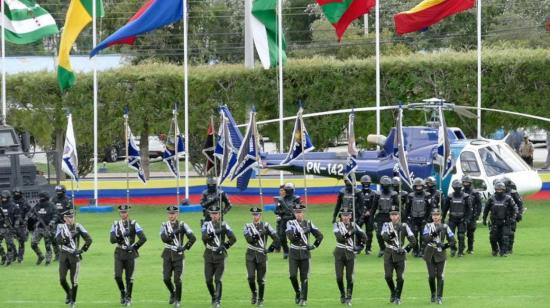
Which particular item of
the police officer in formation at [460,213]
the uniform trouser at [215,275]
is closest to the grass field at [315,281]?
the police officer in formation at [460,213]

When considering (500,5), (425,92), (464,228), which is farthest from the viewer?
(500,5)

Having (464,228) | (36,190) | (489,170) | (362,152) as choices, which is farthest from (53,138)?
(464,228)

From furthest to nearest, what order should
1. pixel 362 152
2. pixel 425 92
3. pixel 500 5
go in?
pixel 500 5, pixel 425 92, pixel 362 152

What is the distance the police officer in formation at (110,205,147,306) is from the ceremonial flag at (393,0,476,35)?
17310 mm

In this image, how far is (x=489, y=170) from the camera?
4028 centimetres

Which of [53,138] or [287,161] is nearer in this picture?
[287,161]

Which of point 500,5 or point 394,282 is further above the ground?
point 500,5

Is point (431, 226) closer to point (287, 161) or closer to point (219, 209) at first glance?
point (219, 209)

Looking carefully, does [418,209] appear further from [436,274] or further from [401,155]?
[436,274]

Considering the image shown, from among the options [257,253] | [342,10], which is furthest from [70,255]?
[342,10]

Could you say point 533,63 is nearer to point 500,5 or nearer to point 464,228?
point 464,228

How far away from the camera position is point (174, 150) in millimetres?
42562

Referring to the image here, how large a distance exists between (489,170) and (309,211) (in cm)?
703

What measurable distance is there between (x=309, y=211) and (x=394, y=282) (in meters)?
16.7
